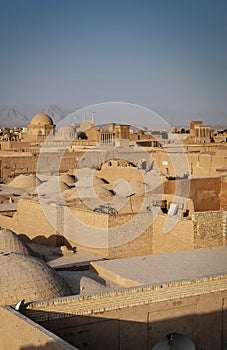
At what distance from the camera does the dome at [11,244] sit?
35.0 feet

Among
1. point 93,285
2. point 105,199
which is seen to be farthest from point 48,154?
point 93,285

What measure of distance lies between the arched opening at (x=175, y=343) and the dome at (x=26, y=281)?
165 centimetres

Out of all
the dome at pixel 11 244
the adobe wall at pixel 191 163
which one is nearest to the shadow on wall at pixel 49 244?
the dome at pixel 11 244

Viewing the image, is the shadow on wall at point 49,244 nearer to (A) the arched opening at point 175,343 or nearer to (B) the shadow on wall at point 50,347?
(A) the arched opening at point 175,343

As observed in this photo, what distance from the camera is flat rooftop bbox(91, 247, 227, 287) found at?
28.9ft

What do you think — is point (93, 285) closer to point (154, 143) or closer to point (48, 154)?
point (48, 154)

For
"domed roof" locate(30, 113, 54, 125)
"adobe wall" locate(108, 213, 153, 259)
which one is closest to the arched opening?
"adobe wall" locate(108, 213, 153, 259)

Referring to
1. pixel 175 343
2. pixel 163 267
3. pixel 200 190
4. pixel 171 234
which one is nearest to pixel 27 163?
pixel 200 190

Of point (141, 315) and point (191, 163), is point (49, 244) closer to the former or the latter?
point (141, 315)

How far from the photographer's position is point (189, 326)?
7.64 m

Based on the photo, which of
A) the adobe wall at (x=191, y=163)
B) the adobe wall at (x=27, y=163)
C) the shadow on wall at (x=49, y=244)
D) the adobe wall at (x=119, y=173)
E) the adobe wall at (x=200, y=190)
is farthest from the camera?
the adobe wall at (x=27, y=163)

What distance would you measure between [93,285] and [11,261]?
1.41 meters

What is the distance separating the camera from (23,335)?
5715 mm

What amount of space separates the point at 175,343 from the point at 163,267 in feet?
4.57
